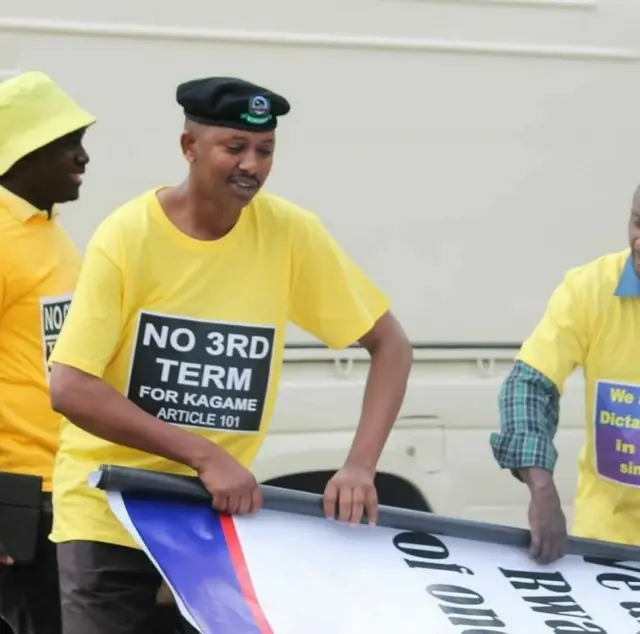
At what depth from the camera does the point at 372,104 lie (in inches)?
167

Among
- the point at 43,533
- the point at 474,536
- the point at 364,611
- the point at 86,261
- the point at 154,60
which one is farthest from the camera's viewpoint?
the point at 154,60

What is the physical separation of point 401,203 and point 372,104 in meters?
0.33

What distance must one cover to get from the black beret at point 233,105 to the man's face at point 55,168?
3.03 ft

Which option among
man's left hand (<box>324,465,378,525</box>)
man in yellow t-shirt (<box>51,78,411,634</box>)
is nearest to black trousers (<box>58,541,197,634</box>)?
man in yellow t-shirt (<box>51,78,411,634</box>)

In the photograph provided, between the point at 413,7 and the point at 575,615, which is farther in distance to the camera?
the point at 413,7

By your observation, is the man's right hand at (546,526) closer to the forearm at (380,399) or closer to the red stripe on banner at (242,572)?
the forearm at (380,399)

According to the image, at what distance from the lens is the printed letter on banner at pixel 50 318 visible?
336cm

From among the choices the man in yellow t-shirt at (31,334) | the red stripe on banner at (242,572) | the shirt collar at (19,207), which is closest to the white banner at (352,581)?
the red stripe on banner at (242,572)

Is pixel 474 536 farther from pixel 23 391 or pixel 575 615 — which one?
pixel 23 391

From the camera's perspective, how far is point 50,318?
3.37 m

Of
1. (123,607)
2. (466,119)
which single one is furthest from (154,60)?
(123,607)

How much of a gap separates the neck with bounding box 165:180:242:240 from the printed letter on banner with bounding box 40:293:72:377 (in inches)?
25.7

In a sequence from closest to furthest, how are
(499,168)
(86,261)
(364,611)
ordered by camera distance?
(364,611), (86,261), (499,168)

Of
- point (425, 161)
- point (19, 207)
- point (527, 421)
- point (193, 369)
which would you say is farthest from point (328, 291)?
point (425, 161)
